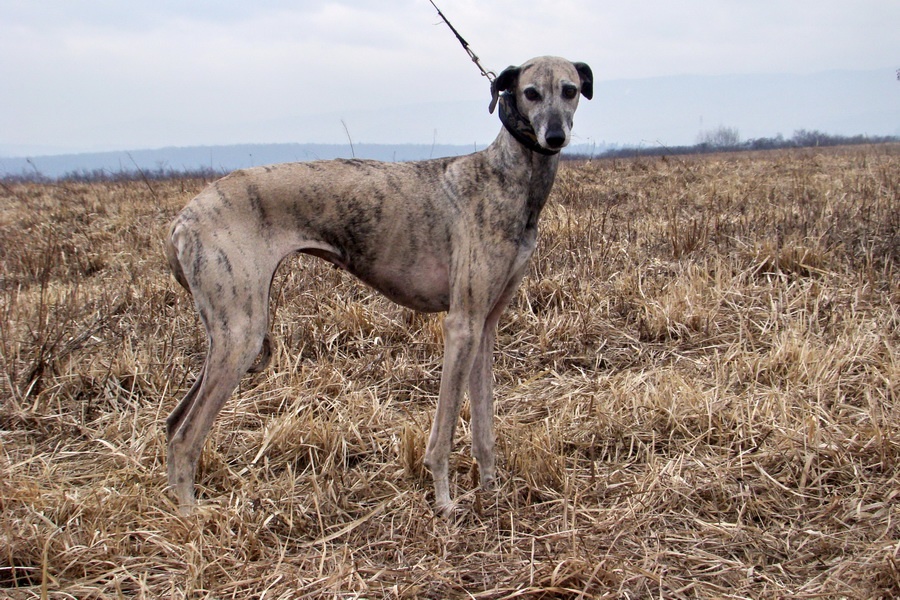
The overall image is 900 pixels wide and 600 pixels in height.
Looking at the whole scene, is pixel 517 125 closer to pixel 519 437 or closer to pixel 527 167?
pixel 527 167

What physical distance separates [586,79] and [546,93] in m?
0.52

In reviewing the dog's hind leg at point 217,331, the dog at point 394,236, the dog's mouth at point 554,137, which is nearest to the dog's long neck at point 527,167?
the dog at point 394,236

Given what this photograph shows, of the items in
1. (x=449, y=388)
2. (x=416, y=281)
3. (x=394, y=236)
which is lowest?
(x=449, y=388)

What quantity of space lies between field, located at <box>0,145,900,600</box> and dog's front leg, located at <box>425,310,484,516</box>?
0.52 ft

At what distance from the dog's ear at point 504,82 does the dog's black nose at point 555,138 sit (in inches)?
18.8

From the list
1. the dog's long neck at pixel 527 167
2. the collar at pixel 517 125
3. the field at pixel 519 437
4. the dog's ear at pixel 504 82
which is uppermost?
the dog's ear at pixel 504 82

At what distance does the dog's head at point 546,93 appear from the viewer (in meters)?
3.02

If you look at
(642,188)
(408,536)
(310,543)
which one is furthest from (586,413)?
(642,188)

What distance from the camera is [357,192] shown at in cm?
327

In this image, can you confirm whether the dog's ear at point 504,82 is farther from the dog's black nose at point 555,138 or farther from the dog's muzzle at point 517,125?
the dog's black nose at point 555,138

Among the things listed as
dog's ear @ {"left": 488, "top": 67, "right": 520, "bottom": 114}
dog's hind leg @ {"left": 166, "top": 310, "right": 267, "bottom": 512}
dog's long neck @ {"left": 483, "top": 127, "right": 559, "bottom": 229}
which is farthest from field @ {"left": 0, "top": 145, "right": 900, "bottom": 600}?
dog's ear @ {"left": 488, "top": 67, "right": 520, "bottom": 114}

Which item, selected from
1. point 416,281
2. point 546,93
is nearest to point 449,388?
point 416,281

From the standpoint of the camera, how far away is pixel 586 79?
3.59m

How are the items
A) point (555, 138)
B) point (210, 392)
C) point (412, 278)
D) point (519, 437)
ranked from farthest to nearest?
1. point (519, 437)
2. point (412, 278)
3. point (210, 392)
4. point (555, 138)
